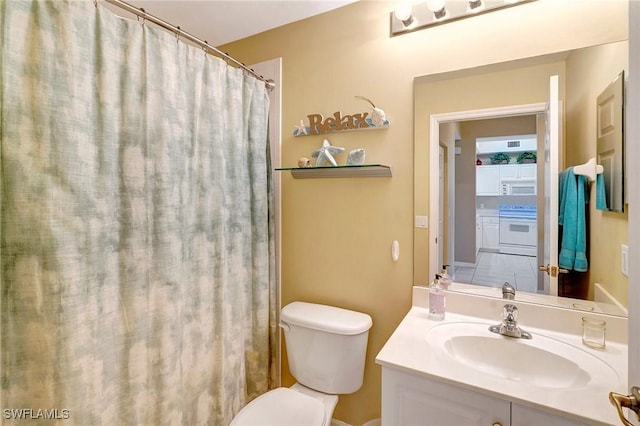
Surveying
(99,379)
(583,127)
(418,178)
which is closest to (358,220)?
(418,178)

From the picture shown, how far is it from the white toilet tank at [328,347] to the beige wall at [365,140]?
0.15m

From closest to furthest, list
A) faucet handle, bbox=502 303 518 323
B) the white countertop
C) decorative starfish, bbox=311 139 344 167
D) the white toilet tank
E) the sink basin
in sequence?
the white countertop
the sink basin
faucet handle, bbox=502 303 518 323
the white toilet tank
decorative starfish, bbox=311 139 344 167

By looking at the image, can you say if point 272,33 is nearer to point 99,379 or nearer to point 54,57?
point 54,57

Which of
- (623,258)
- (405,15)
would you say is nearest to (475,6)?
(405,15)

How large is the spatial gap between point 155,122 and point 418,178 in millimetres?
1152

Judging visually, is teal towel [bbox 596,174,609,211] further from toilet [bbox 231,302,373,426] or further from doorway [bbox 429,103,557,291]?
toilet [bbox 231,302,373,426]

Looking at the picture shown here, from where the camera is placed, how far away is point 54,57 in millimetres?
877

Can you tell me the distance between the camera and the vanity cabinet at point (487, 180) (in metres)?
1.29

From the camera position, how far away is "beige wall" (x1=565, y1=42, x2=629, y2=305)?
3.45ft

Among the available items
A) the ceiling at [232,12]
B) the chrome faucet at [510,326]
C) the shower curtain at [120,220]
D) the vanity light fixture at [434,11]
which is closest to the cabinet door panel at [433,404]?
the chrome faucet at [510,326]

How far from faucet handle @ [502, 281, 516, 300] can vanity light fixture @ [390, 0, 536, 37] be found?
118cm

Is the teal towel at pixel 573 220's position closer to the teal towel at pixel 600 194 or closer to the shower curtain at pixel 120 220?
the teal towel at pixel 600 194

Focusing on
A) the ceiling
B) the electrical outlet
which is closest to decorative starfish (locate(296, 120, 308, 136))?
the ceiling

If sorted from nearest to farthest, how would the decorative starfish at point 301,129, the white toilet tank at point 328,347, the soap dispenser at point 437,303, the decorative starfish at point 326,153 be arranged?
the soap dispenser at point 437,303
the white toilet tank at point 328,347
the decorative starfish at point 326,153
the decorative starfish at point 301,129
